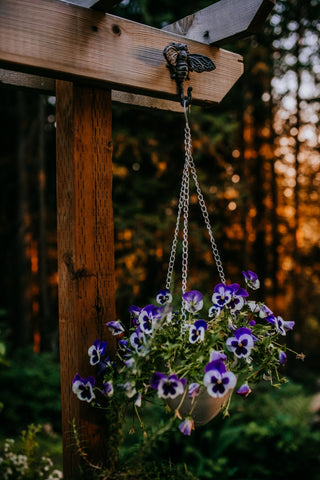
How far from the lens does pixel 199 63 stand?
68.7 inches

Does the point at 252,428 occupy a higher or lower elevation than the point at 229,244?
lower

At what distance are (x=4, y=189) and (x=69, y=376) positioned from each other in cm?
698

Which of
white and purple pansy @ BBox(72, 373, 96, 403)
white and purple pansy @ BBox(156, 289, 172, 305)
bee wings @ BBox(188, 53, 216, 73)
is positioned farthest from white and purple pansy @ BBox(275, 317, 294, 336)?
bee wings @ BBox(188, 53, 216, 73)

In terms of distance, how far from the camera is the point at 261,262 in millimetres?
9664

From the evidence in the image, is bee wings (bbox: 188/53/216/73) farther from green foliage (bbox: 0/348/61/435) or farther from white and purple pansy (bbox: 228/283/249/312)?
green foliage (bbox: 0/348/61/435)

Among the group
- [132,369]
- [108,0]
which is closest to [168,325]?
[132,369]

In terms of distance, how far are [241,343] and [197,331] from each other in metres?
0.15

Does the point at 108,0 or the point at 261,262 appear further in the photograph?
the point at 261,262

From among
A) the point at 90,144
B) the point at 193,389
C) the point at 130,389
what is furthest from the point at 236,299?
the point at 90,144


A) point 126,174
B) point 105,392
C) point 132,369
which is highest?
point 126,174

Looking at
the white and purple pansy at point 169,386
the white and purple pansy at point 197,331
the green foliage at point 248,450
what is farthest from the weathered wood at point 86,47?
the green foliage at point 248,450

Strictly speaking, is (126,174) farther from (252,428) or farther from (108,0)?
(108,0)

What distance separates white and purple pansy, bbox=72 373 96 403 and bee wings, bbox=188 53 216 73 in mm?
1240

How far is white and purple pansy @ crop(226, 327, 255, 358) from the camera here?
142cm
